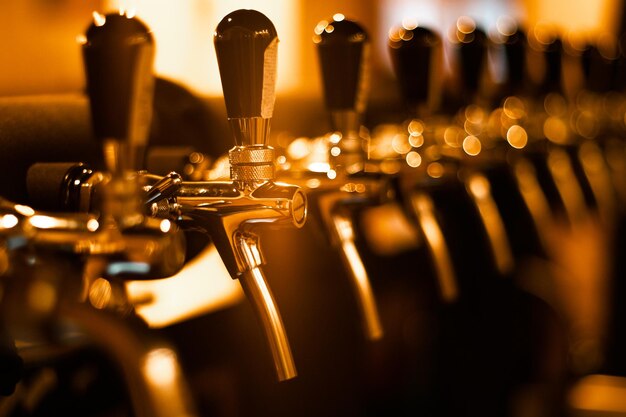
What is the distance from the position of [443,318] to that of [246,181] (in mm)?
878

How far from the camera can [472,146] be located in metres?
1.12

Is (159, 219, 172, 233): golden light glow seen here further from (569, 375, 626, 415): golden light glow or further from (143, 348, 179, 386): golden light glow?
(569, 375, 626, 415): golden light glow

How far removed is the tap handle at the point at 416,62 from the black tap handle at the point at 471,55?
21cm

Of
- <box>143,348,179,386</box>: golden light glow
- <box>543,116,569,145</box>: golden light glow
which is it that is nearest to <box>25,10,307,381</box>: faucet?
<box>143,348,179,386</box>: golden light glow

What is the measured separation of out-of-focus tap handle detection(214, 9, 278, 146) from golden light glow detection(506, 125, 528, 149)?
2.50 feet

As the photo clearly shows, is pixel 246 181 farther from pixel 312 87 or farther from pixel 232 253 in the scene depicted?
pixel 312 87

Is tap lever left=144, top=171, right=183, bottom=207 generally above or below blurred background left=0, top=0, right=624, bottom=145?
below

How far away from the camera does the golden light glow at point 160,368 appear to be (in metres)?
0.45

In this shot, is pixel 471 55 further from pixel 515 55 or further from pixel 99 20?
pixel 99 20

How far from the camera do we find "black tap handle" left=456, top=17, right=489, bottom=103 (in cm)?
114

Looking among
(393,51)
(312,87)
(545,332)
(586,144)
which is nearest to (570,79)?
(586,144)

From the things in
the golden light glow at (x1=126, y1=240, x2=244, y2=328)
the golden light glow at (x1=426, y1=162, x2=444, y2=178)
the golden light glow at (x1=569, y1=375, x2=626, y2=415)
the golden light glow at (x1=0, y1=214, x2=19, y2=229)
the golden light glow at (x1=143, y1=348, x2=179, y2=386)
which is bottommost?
the golden light glow at (x1=569, y1=375, x2=626, y2=415)

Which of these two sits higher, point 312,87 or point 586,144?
point 312,87

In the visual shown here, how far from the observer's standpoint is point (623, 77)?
1.79 metres
